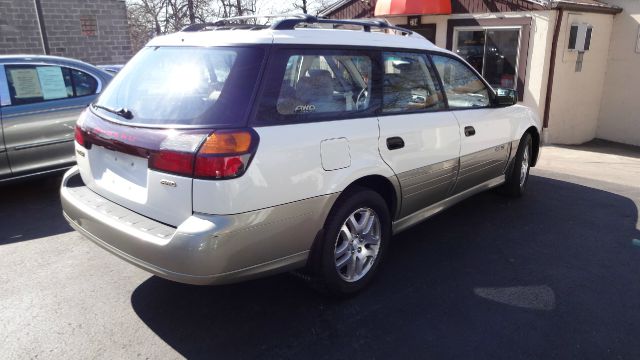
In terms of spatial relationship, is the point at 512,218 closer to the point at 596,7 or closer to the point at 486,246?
the point at 486,246

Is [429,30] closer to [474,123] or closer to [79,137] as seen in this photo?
[474,123]

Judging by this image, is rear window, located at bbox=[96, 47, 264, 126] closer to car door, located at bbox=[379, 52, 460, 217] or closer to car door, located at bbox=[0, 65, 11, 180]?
car door, located at bbox=[379, 52, 460, 217]

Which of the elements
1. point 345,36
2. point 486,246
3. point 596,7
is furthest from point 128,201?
point 596,7

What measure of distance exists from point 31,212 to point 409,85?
4.04 meters

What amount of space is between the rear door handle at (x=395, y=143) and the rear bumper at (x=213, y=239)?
634mm

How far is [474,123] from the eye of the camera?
4238mm

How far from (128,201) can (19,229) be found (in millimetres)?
2466

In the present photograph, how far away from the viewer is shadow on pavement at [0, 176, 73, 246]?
451cm

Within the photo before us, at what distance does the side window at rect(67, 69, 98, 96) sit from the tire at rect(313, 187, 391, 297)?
4006 mm

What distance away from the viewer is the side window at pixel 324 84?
9.20ft

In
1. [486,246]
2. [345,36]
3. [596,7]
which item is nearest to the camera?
[345,36]

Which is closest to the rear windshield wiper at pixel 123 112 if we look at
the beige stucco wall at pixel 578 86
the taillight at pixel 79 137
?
the taillight at pixel 79 137

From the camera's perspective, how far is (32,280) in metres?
3.59

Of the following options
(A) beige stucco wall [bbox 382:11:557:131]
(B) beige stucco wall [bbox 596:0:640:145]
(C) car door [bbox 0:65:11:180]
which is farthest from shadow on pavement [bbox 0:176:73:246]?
(B) beige stucco wall [bbox 596:0:640:145]
